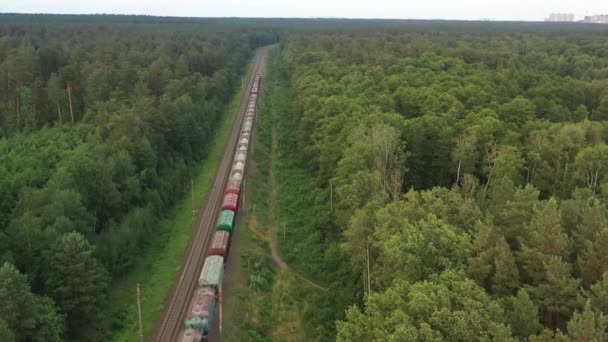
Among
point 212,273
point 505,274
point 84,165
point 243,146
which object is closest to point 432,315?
point 505,274

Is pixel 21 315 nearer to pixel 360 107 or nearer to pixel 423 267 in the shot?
pixel 423 267

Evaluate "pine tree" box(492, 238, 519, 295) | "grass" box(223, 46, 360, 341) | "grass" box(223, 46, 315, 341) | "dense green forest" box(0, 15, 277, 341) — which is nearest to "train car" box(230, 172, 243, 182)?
"grass" box(223, 46, 315, 341)

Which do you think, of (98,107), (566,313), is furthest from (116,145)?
(566,313)

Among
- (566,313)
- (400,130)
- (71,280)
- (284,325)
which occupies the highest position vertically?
(400,130)

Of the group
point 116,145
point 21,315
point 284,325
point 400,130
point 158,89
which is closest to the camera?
point 21,315

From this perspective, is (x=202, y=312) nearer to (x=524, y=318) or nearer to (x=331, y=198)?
(x=524, y=318)

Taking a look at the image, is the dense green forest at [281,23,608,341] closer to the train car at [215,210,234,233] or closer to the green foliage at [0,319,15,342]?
the train car at [215,210,234,233]

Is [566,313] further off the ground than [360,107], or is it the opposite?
[360,107]
